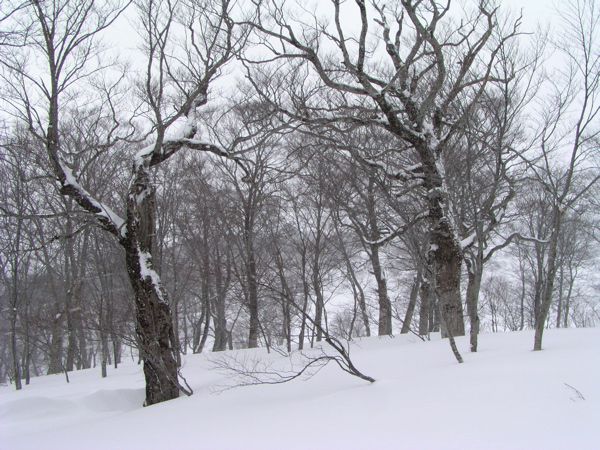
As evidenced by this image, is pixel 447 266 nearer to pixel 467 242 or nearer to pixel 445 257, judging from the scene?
pixel 445 257

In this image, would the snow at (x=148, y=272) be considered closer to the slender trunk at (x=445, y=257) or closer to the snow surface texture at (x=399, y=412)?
the snow surface texture at (x=399, y=412)

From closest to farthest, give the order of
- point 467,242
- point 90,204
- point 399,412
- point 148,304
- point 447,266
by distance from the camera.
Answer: point 399,412, point 148,304, point 90,204, point 447,266, point 467,242

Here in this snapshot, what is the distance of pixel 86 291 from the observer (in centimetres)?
1944

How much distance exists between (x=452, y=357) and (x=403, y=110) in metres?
4.20

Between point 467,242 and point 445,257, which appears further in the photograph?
point 467,242

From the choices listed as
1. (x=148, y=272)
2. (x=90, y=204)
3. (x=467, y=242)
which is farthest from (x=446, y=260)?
(x=90, y=204)

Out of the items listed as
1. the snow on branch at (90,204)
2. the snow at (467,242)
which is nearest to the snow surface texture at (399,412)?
the snow at (467,242)

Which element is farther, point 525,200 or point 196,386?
point 525,200

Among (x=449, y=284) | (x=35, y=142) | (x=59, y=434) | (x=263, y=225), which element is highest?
(x=35, y=142)

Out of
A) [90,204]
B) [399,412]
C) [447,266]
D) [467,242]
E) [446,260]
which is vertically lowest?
[399,412]

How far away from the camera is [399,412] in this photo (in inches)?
134

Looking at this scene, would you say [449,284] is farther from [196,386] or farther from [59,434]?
[59,434]

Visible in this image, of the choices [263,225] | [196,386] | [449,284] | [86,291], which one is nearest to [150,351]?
[196,386]

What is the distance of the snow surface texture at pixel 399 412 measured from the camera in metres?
2.81
